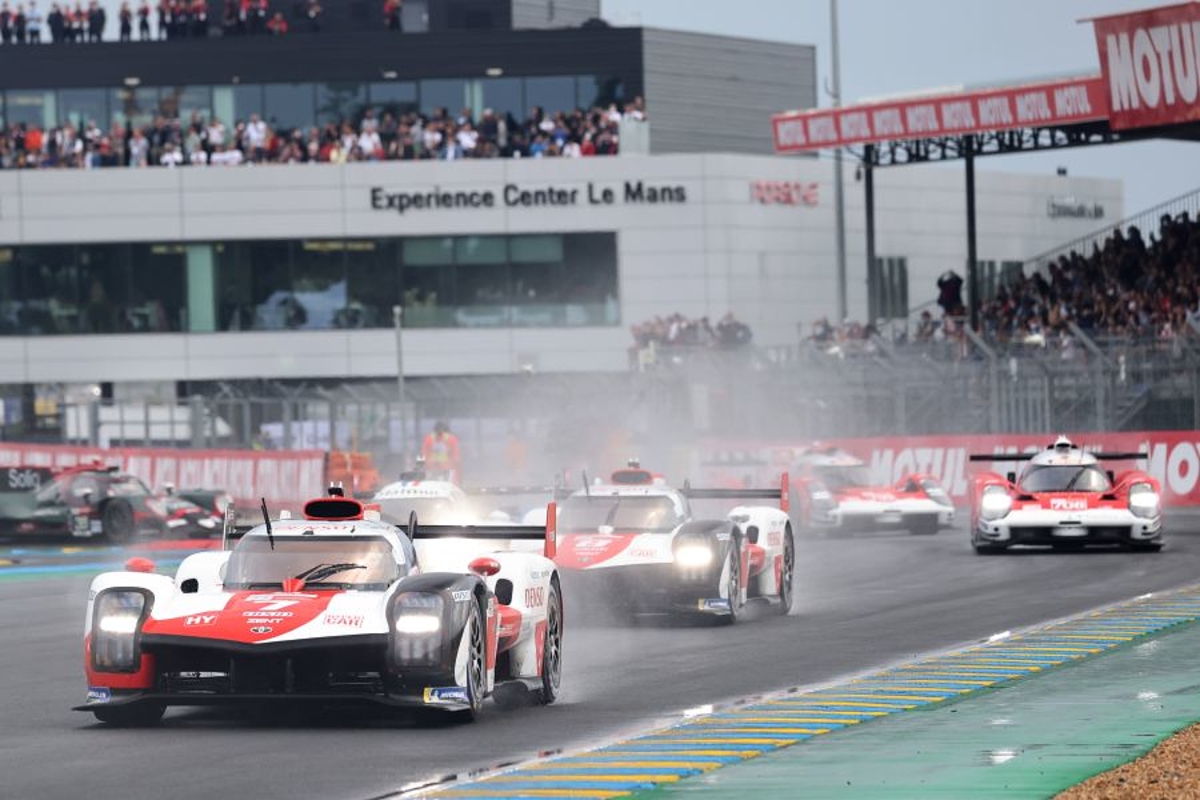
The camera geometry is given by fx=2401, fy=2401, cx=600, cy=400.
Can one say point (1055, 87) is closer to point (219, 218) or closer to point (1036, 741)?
point (219, 218)

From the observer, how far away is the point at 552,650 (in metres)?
14.4

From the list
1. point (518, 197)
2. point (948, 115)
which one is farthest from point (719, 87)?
point (948, 115)

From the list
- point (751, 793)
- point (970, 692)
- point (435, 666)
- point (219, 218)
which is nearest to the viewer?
point (751, 793)

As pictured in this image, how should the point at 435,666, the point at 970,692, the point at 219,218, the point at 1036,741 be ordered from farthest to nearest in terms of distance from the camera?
the point at 219,218
the point at 970,692
the point at 435,666
the point at 1036,741

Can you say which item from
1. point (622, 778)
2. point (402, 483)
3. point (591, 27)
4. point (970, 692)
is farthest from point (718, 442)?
point (622, 778)

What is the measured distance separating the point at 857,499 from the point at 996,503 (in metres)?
6.95

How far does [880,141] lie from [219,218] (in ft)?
67.5

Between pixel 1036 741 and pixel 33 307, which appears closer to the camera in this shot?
pixel 1036 741

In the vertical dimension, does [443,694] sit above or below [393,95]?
below

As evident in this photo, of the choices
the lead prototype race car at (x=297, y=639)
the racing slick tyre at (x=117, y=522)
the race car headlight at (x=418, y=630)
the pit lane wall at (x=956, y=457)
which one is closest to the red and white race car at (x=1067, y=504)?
the pit lane wall at (x=956, y=457)

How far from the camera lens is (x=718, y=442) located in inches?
1761

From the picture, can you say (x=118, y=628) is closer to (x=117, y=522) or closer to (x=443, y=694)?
(x=443, y=694)

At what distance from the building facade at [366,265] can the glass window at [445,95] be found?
460cm

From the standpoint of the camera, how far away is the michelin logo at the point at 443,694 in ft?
40.6
